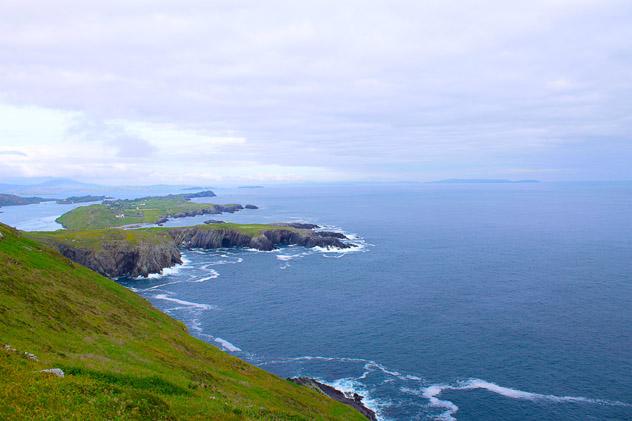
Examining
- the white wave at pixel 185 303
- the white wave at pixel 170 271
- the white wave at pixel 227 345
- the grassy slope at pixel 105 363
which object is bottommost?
the white wave at pixel 227 345

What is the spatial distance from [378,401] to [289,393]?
16723mm

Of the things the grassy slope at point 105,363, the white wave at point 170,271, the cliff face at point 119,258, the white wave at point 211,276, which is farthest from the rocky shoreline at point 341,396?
the cliff face at point 119,258

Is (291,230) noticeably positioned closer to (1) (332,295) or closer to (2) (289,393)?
(1) (332,295)

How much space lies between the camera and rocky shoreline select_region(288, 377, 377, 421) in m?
53.1

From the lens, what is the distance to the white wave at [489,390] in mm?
55562

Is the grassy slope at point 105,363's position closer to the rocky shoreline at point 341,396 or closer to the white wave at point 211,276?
the rocky shoreline at point 341,396

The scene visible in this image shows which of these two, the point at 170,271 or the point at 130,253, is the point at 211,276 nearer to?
the point at 170,271

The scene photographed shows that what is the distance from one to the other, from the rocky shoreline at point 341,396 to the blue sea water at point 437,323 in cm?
256

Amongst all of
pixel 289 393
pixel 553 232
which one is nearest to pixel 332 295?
pixel 289 393

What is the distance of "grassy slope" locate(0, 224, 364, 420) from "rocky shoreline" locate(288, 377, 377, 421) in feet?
15.0

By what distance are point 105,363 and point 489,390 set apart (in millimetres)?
49078

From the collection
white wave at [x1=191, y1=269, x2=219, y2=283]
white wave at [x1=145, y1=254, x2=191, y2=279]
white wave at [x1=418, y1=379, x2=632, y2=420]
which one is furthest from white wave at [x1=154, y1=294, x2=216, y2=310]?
white wave at [x1=418, y1=379, x2=632, y2=420]

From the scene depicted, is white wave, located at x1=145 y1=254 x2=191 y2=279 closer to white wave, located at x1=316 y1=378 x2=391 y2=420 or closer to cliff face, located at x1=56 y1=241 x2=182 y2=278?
cliff face, located at x1=56 y1=241 x2=182 y2=278

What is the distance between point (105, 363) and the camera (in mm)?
31859
